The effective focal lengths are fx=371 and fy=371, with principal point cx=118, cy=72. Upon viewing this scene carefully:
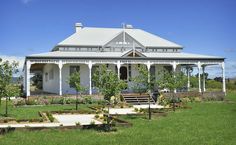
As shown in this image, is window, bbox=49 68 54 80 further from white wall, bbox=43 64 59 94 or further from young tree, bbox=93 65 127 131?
young tree, bbox=93 65 127 131

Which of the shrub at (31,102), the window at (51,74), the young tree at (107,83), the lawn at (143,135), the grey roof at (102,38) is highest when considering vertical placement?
the grey roof at (102,38)

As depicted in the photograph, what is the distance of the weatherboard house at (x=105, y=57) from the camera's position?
35.2 meters

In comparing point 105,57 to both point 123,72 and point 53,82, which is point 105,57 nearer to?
point 123,72

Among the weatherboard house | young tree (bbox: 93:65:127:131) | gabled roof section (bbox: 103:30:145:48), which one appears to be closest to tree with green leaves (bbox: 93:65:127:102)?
young tree (bbox: 93:65:127:131)

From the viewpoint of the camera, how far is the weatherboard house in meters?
35.2

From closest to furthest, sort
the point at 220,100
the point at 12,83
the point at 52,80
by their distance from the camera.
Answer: the point at 12,83 → the point at 220,100 → the point at 52,80

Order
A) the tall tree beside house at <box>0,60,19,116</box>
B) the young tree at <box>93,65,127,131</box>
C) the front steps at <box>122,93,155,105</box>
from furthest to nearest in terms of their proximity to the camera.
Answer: the front steps at <box>122,93,155,105</box> → the tall tree beside house at <box>0,60,19,116</box> → the young tree at <box>93,65,127,131</box>

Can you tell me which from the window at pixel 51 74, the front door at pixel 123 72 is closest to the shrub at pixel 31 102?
the window at pixel 51 74

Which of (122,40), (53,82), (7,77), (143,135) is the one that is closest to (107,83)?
(143,135)

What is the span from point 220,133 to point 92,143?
5223 mm

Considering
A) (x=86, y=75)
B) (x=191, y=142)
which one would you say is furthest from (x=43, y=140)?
(x=86, y=75)

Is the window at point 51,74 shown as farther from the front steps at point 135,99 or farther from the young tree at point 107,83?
the young tree at point 107,83

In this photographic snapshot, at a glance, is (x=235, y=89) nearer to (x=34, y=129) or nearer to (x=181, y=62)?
(x=181, y=62)

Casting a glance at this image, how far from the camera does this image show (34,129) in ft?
50.6
